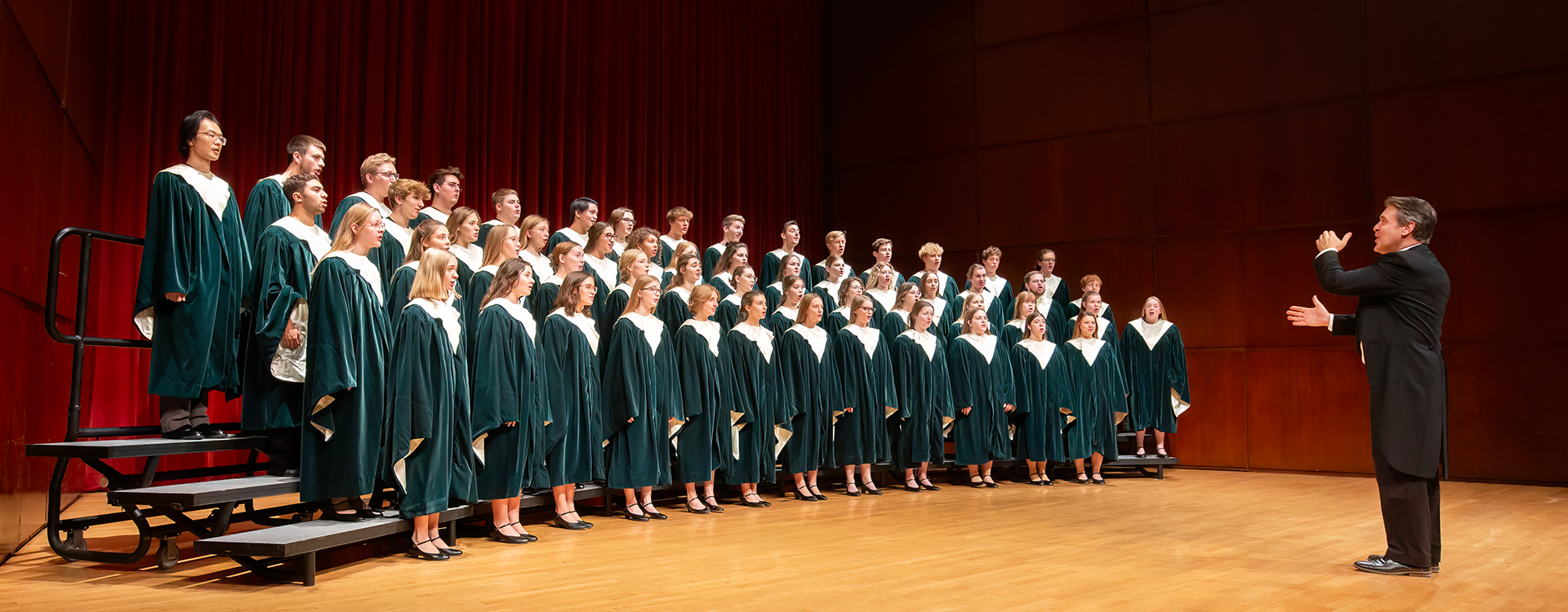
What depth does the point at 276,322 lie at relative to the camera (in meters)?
3.79

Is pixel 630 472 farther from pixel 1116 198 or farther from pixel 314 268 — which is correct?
pixel 1116 198

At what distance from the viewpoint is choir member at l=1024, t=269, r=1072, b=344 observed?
324 inches

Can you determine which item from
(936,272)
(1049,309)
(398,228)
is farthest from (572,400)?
(1049,309)

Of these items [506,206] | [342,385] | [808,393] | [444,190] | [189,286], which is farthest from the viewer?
[808,393]

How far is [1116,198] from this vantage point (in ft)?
30.9

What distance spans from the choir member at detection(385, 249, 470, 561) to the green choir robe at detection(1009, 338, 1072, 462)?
458cm

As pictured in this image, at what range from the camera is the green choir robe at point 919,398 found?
A: 22.8 feet

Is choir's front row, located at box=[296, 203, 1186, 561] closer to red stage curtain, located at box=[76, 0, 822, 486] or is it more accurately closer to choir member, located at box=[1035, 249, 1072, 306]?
choir member, located at box=[1035, 249, 1072, 306]

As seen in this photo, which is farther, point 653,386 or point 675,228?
point 675,228

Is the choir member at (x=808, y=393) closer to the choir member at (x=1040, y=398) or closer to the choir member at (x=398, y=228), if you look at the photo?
the choir member at (x=1040, y=398)

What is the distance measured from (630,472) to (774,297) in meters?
2.30

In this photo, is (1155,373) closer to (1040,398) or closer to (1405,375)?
(1040,398)

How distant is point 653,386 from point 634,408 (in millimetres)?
185

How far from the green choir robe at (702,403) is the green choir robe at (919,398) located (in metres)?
1.54
